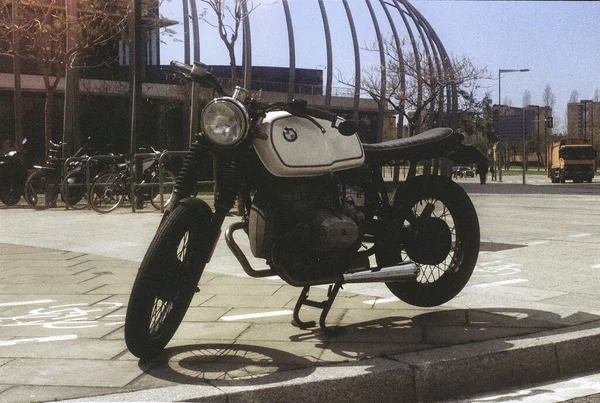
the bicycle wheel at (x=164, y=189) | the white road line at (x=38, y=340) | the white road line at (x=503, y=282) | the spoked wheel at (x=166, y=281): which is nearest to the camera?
the spoked wheel at (x=166, y=281)

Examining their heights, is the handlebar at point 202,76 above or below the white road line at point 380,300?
above

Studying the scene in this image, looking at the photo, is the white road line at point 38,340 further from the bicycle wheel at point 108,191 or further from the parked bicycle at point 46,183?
the parked bicycle at point 46,183

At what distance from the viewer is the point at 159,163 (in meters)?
14.3

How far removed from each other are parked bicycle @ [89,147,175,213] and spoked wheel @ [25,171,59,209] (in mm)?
1694

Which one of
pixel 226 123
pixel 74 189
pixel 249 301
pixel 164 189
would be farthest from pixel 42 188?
pixel 226 123

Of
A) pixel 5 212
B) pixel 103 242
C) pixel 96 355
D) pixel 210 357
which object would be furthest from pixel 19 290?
pixel 5 212

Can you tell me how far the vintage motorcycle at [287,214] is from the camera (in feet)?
12.3

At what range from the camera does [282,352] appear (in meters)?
3.83

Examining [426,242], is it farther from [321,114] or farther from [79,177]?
[79,177]

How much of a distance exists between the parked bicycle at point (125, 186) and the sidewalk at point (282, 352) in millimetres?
9045

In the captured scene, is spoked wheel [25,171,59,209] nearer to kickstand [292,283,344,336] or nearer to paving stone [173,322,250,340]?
paving stone [173,322,250,340]

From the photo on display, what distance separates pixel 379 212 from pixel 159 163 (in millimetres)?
10055

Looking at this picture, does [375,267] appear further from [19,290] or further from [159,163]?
[159,163]

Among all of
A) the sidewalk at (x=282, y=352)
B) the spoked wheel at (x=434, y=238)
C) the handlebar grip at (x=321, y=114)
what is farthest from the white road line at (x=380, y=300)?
the handlebar grip at (x=321, y=114)
